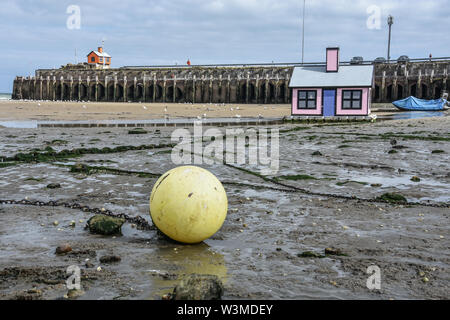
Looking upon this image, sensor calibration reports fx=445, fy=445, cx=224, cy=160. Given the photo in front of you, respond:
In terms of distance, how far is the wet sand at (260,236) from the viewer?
183 inches

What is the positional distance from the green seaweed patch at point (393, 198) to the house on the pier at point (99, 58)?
11928 cm

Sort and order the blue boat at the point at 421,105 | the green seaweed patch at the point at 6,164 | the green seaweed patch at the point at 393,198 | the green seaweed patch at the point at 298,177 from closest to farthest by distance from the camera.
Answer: the green seaweed patch at the point at 393,198 < the green seaweed patch at the point at 298,177 < the green seaweed patch at the point at 6,164 < the blue boat at the point at 421,105

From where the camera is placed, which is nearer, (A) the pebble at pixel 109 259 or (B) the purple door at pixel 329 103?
(A) the pebble at pixel 109 259

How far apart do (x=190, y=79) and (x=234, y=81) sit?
9104mm

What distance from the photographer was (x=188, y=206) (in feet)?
19.4

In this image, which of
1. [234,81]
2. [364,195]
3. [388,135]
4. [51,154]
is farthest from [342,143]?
[234,81]

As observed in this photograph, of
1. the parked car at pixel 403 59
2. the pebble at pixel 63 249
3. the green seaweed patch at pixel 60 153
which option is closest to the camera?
the pebble at pixel 63 249

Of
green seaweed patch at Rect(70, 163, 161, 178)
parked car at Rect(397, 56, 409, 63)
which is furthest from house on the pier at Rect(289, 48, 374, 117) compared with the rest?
parked car at Rect(397, 56, 409, 63)

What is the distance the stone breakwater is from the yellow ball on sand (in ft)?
223

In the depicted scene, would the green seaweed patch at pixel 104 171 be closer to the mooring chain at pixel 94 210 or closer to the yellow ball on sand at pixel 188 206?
the mooring chain at pixel 94 210

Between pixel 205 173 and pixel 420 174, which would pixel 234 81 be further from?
pixel 205 173

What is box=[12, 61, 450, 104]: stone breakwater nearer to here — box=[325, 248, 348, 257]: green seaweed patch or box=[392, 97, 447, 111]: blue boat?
box=[392, 97, 447, 111]: blue boat

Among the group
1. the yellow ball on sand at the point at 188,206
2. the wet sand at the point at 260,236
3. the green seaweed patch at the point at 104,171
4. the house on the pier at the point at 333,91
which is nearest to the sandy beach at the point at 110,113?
the house on the pier at the point at 333,91

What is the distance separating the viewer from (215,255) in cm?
567
